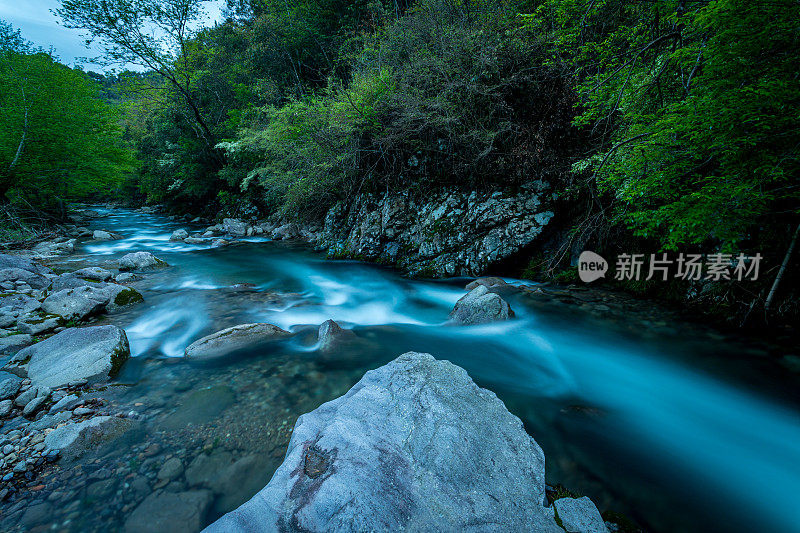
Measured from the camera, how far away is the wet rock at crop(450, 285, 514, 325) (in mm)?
5031

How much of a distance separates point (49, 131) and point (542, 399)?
21074mm

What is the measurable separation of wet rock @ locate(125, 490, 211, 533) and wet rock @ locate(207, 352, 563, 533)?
2.76 feet

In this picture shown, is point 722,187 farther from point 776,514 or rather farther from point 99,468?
point 99,468

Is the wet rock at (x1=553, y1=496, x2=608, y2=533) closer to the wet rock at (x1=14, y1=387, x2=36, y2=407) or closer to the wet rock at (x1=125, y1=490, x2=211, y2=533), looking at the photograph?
the wet rock at (x1=125, y1=490, x2=211, y2=533)

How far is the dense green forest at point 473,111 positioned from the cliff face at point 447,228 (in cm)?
49

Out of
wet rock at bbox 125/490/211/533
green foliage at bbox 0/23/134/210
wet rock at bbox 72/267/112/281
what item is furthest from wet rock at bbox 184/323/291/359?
green foliage at bbox 0/23/134/210

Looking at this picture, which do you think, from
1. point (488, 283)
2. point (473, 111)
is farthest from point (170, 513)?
point (473, 111)

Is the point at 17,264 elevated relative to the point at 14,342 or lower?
elevated

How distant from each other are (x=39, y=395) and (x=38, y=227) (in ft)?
58.9

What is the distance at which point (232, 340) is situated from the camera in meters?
4.18

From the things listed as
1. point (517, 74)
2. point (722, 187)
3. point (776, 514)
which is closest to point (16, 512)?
point (776, 514)

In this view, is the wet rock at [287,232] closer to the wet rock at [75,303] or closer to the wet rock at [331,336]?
the wet rock at [75,303]

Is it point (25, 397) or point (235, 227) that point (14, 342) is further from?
point (235, 227)

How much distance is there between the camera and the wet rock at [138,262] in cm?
886
